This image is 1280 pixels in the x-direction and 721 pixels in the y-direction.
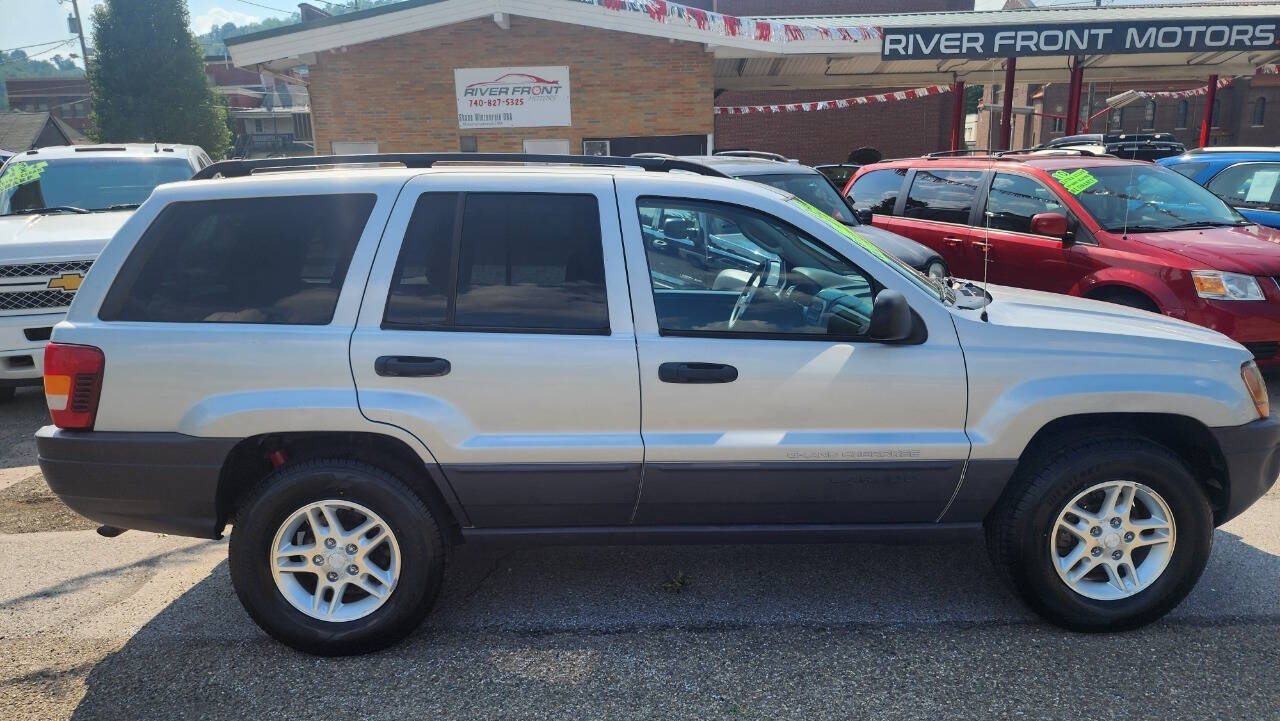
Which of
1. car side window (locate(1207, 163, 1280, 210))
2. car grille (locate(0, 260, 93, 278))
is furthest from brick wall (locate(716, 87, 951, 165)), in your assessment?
car grille (locate(0, 260, 93, 278))

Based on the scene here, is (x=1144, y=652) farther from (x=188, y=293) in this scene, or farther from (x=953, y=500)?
(x=188, y=293)

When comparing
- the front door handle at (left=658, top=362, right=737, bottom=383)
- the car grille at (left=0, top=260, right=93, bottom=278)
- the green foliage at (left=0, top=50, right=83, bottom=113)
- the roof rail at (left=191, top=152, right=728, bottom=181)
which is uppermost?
the green foliage at (left=0, top=50, right=83, bottom=113)

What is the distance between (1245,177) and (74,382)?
400 inches

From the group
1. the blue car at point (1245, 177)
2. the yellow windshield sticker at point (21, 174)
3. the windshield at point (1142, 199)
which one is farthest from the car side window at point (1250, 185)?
the yellow windshield sticker at point (21, 174)

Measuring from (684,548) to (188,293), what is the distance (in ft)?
7.85

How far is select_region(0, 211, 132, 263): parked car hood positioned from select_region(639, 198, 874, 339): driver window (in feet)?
17.2

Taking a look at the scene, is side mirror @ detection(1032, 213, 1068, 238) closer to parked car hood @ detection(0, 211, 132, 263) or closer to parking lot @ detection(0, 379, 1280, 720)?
parking lot @ detection(0, 379, 1280, 720)

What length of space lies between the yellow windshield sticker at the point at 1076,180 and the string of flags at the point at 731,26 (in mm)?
10339

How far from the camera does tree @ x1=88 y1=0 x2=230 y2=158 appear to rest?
3978 centimetres

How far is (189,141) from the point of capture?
40312 millimetres

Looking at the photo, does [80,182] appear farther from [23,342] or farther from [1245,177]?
[1245,177]

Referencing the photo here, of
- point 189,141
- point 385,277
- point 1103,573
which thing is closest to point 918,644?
point 1103,573

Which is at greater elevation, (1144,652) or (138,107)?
(138,107)

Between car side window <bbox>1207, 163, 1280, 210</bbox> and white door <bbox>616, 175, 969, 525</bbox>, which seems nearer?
white door <bbox>616, 175, 969, 525</bbox>
